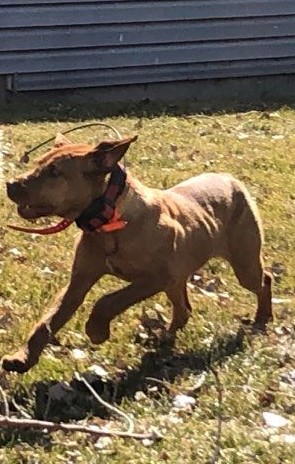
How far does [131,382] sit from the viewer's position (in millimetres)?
5070

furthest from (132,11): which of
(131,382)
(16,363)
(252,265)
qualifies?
(16,363)

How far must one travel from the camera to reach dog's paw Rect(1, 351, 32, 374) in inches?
188

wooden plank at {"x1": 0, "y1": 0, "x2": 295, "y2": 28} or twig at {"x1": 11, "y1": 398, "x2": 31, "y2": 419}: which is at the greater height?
twig at {"x1": 11, "y1": 398, "x2": 31, "y2": 419}

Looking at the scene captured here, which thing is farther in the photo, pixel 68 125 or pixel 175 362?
pixel 68 125

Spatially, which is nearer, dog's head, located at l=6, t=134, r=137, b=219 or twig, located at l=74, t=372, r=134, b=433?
twig, located at l=74, t=372, r=134, b=433

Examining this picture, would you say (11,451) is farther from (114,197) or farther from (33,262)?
(33,262)

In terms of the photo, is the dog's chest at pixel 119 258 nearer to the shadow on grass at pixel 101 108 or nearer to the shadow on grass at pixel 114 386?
the shadow on grass at pixel 114 386

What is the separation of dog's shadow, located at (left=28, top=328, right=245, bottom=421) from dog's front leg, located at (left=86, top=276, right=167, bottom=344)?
223 millimetres

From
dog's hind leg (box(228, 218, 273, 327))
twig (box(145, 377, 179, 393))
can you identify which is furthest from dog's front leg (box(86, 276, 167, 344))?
dog's hind leg (box(228, 218, 273, 327))

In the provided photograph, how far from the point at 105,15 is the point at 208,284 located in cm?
677

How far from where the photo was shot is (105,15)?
1265 cm

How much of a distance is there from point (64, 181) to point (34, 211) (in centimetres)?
18

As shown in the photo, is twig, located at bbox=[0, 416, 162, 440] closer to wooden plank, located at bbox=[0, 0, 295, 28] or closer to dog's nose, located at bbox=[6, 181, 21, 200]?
dog's nose, located at bbox=[6, 181, 21, 200]

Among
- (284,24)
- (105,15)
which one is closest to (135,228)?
(105,15)
